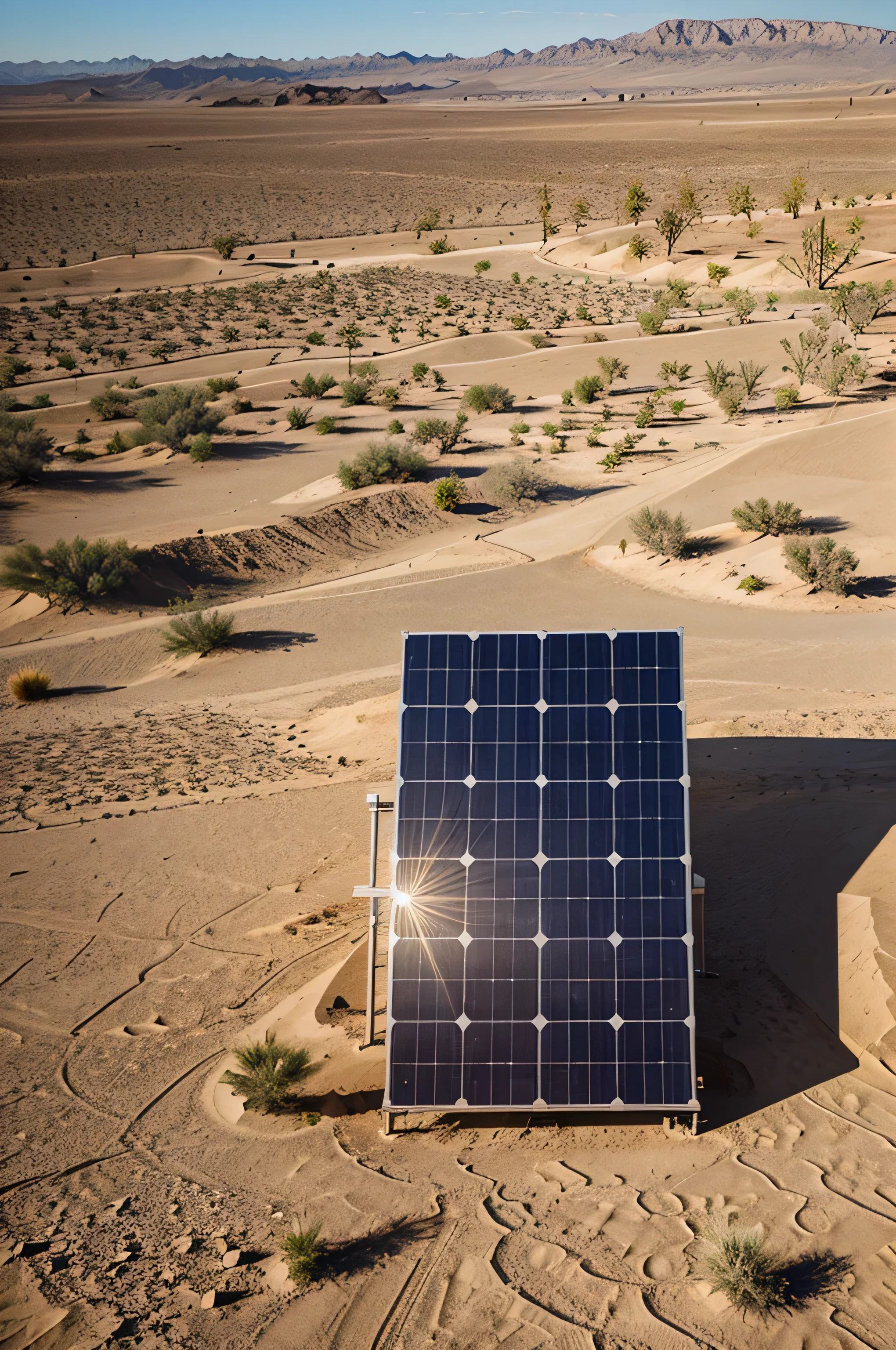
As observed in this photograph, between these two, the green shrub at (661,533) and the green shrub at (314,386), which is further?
Answer: the green shrub at (314,386)

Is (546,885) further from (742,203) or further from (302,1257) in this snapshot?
(742,203)

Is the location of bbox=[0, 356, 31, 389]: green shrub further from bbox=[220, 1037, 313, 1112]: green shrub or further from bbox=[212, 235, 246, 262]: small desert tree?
bbox=[220, 1037, 313, 1112]: green shrub

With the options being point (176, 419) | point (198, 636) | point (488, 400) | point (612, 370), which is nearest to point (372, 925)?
point (198, 636)

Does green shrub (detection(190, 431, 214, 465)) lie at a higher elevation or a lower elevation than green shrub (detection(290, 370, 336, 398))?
lower

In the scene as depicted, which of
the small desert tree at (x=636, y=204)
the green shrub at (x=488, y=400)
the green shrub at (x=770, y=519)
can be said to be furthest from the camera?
the small desert tree at (x=636, y=204)

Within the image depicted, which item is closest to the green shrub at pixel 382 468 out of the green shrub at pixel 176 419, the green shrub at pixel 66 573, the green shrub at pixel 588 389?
the green shrub at pixel 176 419

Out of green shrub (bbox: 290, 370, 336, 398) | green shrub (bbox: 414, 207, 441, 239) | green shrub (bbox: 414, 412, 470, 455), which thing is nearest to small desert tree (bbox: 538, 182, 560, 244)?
green shrub (bbox: 414, 207, 441, 239)

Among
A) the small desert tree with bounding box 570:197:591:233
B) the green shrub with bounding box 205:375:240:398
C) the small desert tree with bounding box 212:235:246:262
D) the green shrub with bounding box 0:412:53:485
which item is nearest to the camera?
the green shrub with bounding box 0:412:53:485

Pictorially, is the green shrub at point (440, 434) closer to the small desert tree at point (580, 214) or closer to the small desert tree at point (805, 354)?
the small desert tree at point (805, 354)
